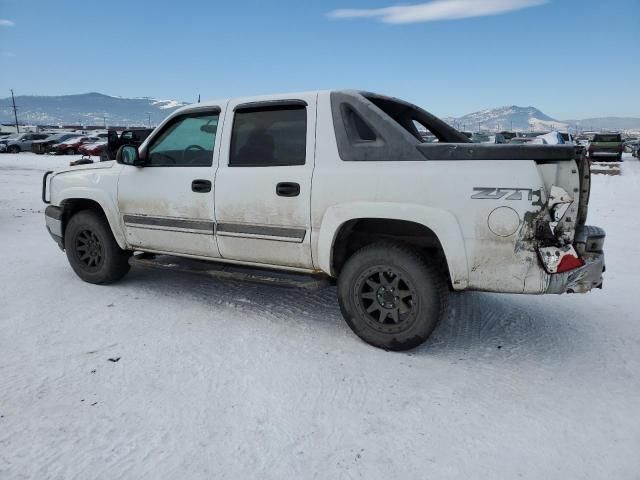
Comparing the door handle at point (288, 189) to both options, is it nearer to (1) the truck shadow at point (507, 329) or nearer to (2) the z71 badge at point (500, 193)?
(2) the z71 badge at point (500, 193)

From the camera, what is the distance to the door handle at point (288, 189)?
3561mm

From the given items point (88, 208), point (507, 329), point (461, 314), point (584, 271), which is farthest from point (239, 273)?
point (584, 271)

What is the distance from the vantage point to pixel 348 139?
3479mm

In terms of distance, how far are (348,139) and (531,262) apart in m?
1.50

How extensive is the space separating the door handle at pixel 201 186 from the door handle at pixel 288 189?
692 mm

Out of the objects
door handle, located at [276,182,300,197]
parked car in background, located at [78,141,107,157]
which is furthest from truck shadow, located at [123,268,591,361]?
parked car in background, located at [78,141,107,157]

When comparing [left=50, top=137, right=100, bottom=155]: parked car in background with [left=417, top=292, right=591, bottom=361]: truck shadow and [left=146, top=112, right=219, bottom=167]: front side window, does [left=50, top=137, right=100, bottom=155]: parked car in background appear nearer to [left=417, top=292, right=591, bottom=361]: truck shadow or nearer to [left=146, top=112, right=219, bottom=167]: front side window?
[left=146, top=112, right=219, bottom=167]: front side window

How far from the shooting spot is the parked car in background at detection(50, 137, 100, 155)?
31.2 m

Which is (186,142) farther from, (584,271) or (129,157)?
(584,271)

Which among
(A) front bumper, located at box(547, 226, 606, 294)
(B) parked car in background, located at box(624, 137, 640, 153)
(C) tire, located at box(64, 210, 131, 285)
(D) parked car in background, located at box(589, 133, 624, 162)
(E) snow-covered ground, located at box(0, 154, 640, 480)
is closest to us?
(E) snow-covered ground, located at box(0, 154, 640, 480)

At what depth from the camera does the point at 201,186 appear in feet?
13.1

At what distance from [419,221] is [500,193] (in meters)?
0.53

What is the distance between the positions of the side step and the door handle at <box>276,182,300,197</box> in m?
0.69

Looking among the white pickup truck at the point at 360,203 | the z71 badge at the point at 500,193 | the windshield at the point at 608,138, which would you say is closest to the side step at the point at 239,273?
the white pickup truck at the point at 360,203
